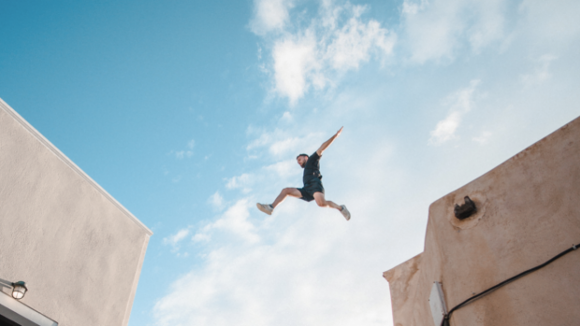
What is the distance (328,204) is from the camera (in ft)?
22.1

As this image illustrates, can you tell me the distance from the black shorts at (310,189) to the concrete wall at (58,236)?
2.93 meters

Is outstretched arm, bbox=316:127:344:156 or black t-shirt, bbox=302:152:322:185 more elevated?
outstretched arm, bbox=316:127:344:156

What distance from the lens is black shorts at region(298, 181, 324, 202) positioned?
6695 mm

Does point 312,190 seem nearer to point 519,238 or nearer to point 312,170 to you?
point 312,170

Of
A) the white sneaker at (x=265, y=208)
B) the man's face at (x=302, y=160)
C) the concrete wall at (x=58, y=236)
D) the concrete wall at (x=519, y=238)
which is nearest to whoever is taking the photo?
the concrete wall at (x=519, y=238)

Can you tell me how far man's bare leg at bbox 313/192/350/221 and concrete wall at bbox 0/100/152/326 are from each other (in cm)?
312

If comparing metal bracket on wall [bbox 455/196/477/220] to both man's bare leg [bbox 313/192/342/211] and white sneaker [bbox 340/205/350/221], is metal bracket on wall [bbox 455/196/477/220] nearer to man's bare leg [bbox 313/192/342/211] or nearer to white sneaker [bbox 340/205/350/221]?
man's bare leg [bbox 313/192/342/211]

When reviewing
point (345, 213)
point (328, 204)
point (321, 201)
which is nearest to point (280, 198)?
point (321, 201)

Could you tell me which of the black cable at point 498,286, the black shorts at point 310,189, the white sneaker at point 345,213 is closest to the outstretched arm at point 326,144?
the black shorts at point 310,189

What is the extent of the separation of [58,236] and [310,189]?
144 inches

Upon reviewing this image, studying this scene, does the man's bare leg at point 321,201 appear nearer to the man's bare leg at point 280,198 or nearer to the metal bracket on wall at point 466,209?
the man's bare leg at point 280,198

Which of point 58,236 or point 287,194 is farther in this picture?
point 287,194

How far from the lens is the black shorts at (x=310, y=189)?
670 cm

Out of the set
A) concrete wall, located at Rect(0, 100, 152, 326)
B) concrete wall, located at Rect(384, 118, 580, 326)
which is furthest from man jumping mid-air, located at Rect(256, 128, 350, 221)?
concrete wall, located at Rect(384, 118, 580, 326)
